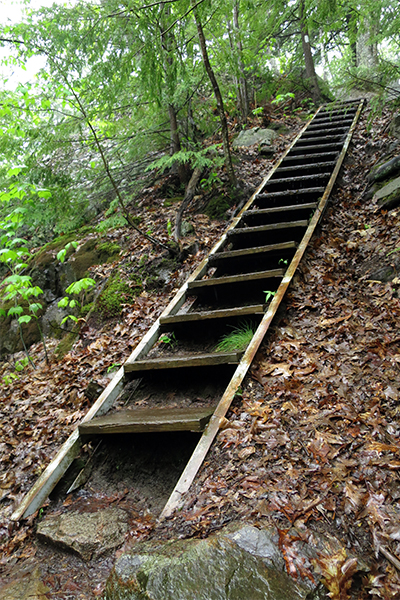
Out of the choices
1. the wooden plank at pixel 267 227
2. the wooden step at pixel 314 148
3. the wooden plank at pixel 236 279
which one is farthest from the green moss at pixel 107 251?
the wooden step at pixel 314 148

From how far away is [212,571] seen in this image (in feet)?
5.61

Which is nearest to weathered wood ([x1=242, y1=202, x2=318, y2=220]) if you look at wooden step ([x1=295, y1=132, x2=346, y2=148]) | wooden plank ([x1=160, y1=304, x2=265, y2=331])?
wooden plank ([x1=160, y1=304, x2=265, y2=331])

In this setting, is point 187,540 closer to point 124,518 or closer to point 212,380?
point 124,518

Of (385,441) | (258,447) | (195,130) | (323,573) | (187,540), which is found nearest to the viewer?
(323,573)

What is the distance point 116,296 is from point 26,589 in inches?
162

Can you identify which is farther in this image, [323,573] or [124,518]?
[124,518]

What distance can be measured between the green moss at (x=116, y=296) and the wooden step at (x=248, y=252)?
1.41 m

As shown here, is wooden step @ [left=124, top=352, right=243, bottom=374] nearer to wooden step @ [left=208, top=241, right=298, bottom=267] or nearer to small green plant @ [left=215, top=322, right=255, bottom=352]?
small green plant @ [left=215, top=322, right=255, bottom=352]

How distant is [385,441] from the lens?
7.73 feet

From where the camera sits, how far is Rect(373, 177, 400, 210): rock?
18.0 ft

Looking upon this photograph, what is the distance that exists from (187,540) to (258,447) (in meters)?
0.76

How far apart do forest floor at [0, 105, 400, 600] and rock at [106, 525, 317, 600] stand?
A: 97mm

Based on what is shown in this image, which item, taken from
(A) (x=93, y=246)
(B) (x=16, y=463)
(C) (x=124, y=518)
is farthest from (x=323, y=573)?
(A) (x=93, y=246)

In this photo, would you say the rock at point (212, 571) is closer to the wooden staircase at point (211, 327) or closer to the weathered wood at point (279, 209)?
the wooden staircase at point (211, 327)
